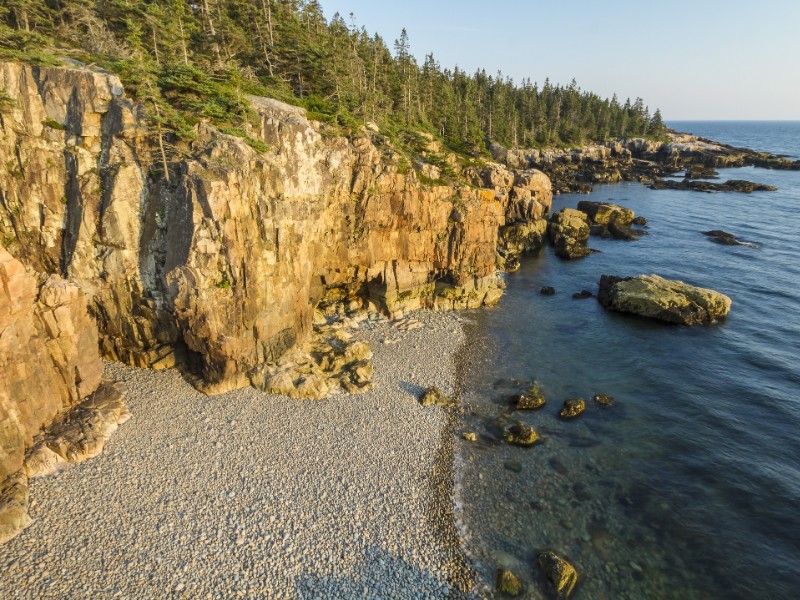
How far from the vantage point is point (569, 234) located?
6494 cm

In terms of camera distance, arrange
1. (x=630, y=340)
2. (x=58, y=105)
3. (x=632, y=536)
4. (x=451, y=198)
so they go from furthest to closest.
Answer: (x=451, y=198), (x=630, y=340), (x=58, y=105), (x=632, y=536)

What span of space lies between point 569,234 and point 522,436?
48.4 m

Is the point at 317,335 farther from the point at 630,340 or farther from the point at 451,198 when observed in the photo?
the point at 630,340

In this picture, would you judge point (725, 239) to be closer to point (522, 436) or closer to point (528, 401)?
point (528, 401)

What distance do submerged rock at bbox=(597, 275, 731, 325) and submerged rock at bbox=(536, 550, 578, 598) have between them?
104 ft

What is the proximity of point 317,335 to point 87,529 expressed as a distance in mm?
19318

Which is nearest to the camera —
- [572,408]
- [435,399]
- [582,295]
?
[572,408]

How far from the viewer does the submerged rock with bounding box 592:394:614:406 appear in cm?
2922

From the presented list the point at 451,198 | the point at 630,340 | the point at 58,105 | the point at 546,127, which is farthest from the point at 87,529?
the point at 546,127

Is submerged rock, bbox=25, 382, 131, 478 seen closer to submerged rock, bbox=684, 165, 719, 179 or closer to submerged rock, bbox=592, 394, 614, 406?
submerged rock, bbox=592, 394, 614, 406

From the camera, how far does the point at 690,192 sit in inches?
3883

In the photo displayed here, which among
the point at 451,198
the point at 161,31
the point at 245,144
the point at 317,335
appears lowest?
the point at 317,335

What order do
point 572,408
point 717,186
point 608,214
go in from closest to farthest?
point 572,408, point 608,214, point 717,186

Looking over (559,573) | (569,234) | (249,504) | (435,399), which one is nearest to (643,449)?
(559,573)
